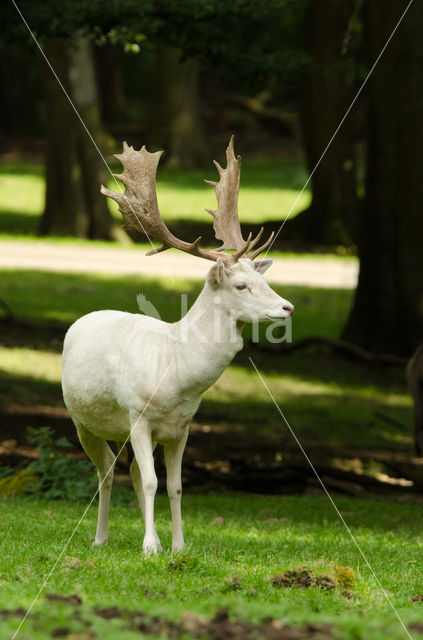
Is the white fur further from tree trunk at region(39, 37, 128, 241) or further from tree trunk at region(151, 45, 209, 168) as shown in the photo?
tree trunk at region(151, 45, 209, 168)

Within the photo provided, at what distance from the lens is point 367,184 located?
1661cm

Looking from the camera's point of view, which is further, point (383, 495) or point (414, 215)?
point (414, 215)

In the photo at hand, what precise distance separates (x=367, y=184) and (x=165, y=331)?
9.95 meters

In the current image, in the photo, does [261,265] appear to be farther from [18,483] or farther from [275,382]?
[275,382]

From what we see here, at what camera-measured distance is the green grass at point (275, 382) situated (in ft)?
46.7

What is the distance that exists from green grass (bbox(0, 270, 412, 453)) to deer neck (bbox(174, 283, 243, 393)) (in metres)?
6.14

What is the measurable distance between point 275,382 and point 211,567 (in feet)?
32.2

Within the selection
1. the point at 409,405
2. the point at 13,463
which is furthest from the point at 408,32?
the point at 13,463

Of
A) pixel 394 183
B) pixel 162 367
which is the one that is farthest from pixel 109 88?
pixel 162 367

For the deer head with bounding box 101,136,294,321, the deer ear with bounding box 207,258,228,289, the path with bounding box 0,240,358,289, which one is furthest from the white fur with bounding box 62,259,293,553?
the path with bounding box 0,240,358,289

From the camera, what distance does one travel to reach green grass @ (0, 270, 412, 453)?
1423cm

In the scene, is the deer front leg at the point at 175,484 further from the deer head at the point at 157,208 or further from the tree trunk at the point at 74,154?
the tree trunk at the point at 74,154

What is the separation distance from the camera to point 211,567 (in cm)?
644

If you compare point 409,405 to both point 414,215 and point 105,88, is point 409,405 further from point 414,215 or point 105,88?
point 105,88
